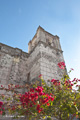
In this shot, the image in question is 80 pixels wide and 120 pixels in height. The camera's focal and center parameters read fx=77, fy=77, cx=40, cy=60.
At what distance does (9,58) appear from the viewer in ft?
37.1

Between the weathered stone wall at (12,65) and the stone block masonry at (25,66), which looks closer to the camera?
the stone block masonry at (25,66)

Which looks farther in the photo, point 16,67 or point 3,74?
point 16,67

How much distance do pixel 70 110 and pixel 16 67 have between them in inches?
357

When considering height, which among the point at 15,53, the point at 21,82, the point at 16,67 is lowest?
the point at 21,82

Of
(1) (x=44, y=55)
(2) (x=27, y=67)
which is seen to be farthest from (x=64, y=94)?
(2) (x=27, y=67)

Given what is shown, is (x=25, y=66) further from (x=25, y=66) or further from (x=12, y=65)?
(x=12, y=65)

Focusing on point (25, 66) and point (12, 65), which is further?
point (25, 66)

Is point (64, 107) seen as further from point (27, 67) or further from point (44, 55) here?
point (27, 67)

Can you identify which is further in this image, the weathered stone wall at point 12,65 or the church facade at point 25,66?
the weathered stone wall at point 12,65

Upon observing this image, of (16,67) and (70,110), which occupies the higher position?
(16,67)

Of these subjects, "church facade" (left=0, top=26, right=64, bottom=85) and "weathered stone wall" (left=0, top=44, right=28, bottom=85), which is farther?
"weathered stone wall" (left=0, top=44, right=28, bottom=85)

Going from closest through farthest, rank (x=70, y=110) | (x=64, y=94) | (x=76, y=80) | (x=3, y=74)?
(x=70, y=110)
(x=64, y=94)
(x=76, y=80)
(x=3, y=74)

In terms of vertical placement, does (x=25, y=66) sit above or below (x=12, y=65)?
above

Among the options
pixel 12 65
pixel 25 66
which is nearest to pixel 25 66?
pixel 25 66
